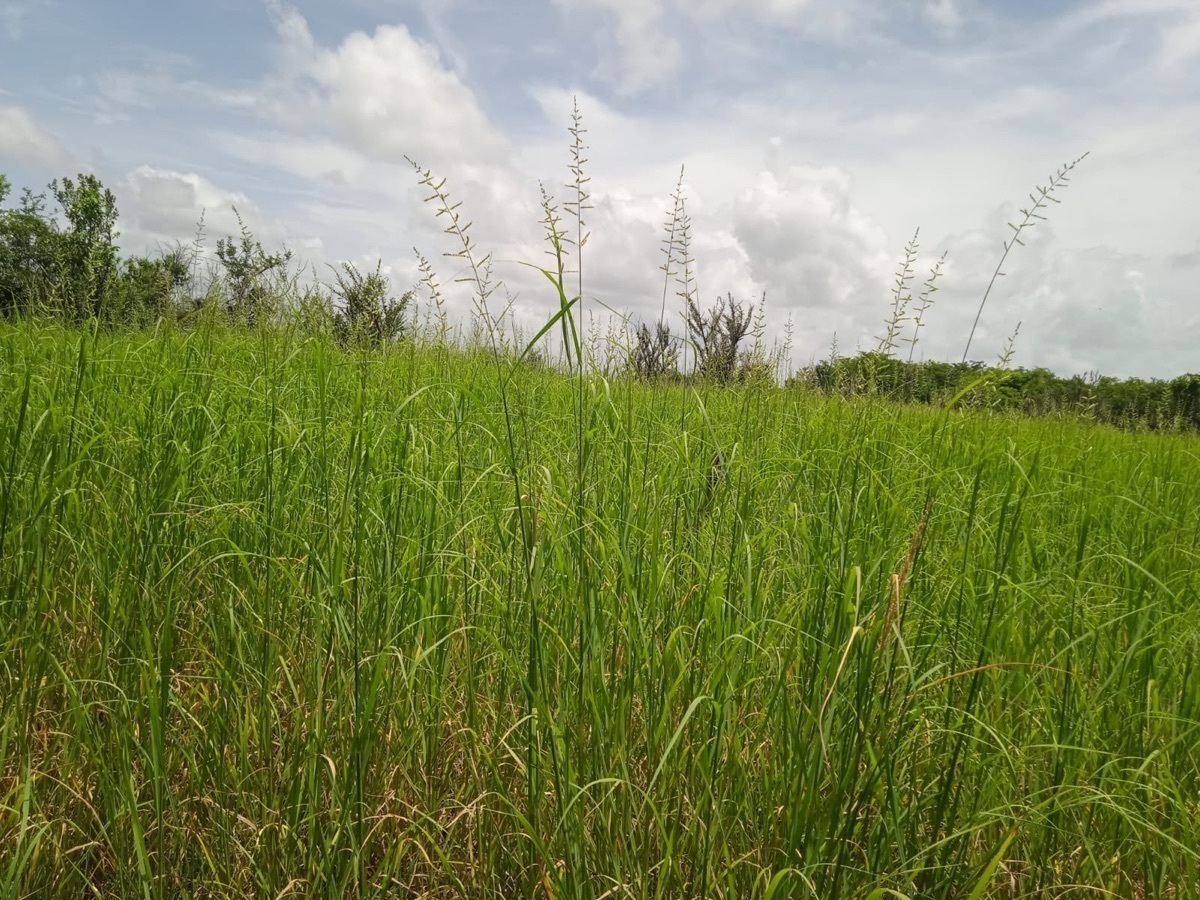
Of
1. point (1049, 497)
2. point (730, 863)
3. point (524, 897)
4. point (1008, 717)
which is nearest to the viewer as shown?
point (730, 863)

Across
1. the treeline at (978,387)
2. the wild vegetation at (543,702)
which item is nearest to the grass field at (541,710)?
the wild vegetation at (543,702)

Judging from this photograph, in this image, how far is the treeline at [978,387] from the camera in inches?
81.5

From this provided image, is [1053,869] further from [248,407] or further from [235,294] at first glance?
[235,294]

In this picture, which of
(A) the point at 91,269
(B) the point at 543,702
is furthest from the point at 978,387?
(A) the point at 91,269

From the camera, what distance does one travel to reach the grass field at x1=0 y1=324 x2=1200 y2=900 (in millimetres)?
1223

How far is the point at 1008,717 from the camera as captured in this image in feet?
5.31

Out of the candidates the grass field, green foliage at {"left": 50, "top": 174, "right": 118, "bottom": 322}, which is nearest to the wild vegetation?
the grass field

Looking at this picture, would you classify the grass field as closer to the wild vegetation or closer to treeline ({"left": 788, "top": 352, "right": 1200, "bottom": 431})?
the wild vegetation

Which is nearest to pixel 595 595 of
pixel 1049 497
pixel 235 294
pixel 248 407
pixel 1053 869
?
pixel 1053 869

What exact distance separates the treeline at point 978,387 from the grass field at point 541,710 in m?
0.40

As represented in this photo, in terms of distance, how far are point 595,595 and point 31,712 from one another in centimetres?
128

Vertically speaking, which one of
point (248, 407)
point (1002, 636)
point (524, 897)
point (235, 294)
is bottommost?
A: point (524, 897)

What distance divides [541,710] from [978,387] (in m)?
1.62

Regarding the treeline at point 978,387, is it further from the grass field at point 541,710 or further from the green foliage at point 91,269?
the green foliage at point 91,269
